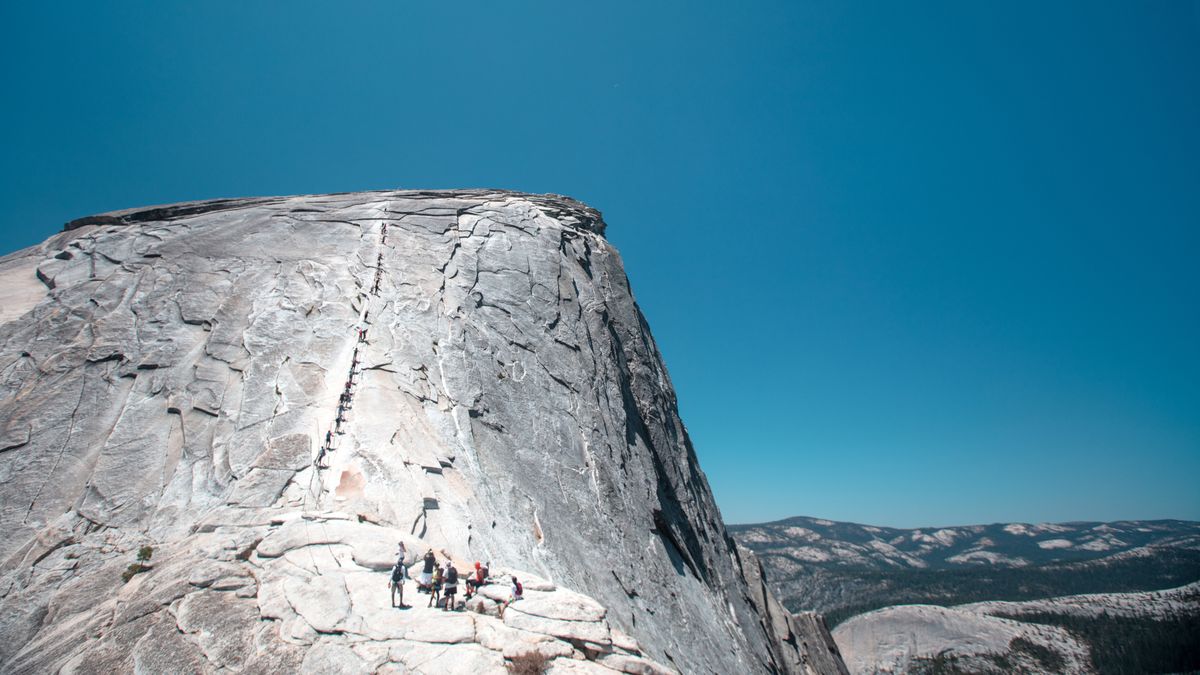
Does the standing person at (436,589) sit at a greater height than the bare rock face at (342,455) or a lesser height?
lesser

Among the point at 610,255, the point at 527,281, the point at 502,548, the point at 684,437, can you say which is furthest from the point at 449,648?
the point at 610,255

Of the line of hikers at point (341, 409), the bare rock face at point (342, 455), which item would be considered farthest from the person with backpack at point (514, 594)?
the line of hikers at point (341, 409)

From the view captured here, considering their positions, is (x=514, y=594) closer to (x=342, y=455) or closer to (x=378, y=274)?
(x=342, y=455)

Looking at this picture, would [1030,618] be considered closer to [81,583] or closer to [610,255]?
[610,255]

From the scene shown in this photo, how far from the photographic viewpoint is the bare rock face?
968 centimetres

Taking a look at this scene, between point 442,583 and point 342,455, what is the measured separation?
659cm

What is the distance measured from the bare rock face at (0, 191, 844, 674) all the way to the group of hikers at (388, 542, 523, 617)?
228 mm

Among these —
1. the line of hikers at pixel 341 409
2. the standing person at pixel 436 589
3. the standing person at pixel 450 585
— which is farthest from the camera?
the line of hikers at pixel 341 409

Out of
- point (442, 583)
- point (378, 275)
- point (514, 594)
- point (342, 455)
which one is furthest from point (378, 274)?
point (514, 594)

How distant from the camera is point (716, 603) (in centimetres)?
2252

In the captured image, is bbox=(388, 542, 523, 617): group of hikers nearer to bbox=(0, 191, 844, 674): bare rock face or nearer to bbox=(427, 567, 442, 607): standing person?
bbox=(427, 567, 442, 607): standing person

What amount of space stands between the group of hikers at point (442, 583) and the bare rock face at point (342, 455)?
0.23m

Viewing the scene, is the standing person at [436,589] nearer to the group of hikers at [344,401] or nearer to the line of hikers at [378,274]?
the group of hikers at [344,401]

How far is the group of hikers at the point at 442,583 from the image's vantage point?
9.45m
